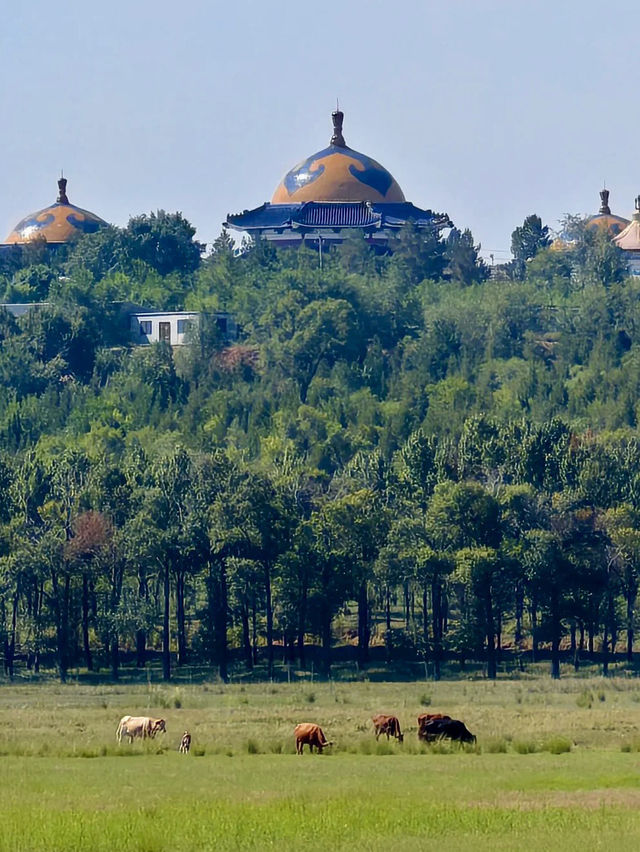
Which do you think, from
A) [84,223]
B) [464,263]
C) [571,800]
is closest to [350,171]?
[464,263]

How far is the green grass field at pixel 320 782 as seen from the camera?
33312 millimetres

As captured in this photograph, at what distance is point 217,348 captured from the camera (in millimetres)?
144375

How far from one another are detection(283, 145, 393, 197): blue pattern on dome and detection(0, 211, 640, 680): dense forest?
25.8 metres

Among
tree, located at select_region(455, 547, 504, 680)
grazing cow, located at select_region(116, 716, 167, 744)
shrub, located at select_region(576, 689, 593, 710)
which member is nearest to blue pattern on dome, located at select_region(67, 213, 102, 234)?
tree, located at select_region(455, 547, 504, 680)

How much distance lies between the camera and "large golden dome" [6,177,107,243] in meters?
185

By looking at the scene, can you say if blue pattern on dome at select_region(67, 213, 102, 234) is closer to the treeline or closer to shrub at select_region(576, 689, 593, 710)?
the treeline

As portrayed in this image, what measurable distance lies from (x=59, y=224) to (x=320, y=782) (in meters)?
150

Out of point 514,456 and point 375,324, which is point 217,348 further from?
point 514,456

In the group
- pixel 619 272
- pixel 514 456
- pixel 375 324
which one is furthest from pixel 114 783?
pixel 619 272

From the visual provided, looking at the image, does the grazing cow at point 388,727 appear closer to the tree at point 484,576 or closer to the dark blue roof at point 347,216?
the tree at point 484,576

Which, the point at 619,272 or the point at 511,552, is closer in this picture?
the point at 511,552

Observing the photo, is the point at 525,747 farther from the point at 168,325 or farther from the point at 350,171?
the point at 350,171

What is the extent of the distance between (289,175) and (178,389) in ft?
157

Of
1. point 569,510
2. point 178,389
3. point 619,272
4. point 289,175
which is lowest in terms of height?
point 569,510
